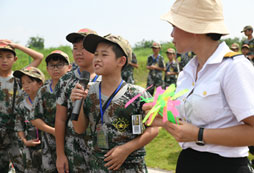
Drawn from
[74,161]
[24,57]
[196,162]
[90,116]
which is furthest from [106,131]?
[24,57]

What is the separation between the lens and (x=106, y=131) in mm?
2510

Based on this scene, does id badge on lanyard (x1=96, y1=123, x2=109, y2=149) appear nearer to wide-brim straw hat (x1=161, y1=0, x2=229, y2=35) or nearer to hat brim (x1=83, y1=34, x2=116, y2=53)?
hat brim (x1=83, y1=34, x2=116, y2=53)

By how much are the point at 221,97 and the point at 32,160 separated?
3149 mm

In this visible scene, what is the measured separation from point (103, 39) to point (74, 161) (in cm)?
132

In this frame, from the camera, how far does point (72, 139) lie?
304 cm

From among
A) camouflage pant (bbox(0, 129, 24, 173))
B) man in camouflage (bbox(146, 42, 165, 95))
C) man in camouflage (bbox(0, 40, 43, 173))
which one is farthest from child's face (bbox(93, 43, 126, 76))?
man in camouflage (bbox(146, 42, 165, 95))

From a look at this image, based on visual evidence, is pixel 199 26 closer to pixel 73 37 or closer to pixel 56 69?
pixel 73 37

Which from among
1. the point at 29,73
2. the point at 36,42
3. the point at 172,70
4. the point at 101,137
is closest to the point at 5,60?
the point at 29,73

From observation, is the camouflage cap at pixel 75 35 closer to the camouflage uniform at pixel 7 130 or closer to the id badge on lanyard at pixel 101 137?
the id badge on lanyard at pixel 101 137

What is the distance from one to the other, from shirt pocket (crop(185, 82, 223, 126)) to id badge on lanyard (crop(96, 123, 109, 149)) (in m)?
0.94

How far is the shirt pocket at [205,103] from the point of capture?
1.70m

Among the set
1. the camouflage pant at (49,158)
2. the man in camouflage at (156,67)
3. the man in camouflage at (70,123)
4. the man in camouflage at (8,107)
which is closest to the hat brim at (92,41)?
the man in camouflage at (70,123)

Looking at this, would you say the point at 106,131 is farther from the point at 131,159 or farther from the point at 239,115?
the point at 239,115

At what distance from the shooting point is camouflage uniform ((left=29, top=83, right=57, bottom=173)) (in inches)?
141
